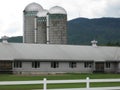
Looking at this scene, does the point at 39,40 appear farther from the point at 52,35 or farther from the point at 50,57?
the point at 50,57

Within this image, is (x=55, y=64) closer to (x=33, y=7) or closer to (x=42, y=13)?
(x=42, y=13)

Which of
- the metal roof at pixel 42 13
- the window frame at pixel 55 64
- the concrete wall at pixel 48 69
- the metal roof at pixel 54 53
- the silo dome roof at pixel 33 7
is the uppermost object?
the silo dome roof at pixel 33 7

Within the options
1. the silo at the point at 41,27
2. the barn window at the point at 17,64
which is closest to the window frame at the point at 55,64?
the barn window at the point at 17,64

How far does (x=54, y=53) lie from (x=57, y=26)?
54.4ft

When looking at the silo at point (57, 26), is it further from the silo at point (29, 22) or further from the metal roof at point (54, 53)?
the metal roof at point (54, 53)

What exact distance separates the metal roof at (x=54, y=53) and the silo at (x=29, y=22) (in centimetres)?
1705

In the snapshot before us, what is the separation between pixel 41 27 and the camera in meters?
82.3

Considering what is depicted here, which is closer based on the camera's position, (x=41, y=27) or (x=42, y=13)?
(x=41, y=27)

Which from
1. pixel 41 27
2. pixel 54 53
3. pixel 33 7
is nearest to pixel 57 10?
pixel 41 27

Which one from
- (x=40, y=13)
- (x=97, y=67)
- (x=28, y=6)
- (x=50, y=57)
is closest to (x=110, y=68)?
(x=97, y=67)

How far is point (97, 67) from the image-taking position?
6706 cm

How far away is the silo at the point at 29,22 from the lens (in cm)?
8506

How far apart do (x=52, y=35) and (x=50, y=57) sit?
17528 millimetres

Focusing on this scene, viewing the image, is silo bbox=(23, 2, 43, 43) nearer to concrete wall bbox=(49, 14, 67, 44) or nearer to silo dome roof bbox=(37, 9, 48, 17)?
silo dome roof bbox=(37, 9, 48, 17)
